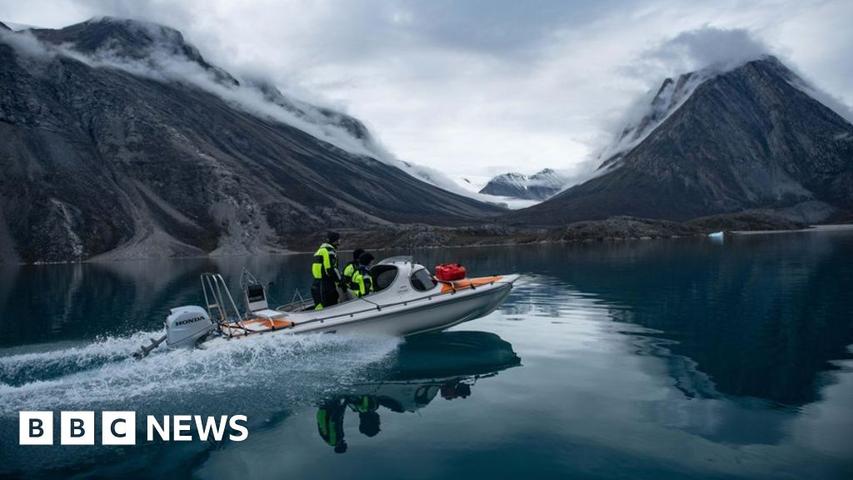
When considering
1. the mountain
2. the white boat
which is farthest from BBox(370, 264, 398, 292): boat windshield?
the mountain

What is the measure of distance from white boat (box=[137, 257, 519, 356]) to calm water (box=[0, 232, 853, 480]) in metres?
0.59

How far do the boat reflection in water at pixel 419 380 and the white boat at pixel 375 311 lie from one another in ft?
3.18

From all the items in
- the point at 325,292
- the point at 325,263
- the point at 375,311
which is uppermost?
the point at 325,263

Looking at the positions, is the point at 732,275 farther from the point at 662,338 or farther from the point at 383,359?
the point at 383,359

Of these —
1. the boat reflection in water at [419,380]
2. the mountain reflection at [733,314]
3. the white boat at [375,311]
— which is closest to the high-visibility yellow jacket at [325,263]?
the white boat at [375,311]

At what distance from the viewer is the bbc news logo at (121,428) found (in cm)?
1129

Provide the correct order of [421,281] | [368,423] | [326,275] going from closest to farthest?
[368,423] → [326,275] → [421,281]

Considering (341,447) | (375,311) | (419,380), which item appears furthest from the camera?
(375,311)

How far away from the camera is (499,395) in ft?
45.9

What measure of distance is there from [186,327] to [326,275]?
460 centimetres

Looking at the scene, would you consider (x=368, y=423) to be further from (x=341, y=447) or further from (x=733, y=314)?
(x=733, y=314)

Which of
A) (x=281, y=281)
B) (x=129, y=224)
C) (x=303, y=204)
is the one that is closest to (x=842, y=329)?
(x=281, y=281)

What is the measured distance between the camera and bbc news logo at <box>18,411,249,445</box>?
37.0 ft

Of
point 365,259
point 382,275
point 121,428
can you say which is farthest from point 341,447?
point 382,275
